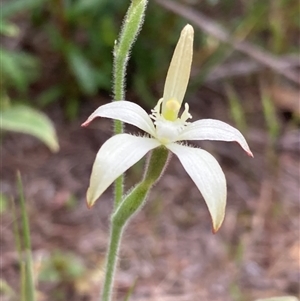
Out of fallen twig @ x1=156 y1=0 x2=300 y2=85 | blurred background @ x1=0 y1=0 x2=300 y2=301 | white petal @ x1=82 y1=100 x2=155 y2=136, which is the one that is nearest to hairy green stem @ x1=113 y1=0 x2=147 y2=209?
white petal @ x1=82 y1=100 x2=155 y2=136

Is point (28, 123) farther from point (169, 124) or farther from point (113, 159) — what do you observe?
point (113, 159)

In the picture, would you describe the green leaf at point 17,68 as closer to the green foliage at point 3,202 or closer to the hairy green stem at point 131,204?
the green foliage at point 3,202

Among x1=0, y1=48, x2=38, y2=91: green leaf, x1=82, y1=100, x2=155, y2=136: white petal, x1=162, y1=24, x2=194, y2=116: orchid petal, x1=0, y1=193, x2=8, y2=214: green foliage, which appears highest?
x1=0, y1=48, x2=38, y2=91: green leaf

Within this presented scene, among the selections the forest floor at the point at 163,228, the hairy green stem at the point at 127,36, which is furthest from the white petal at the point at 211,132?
the forest floor at the point at 163,228

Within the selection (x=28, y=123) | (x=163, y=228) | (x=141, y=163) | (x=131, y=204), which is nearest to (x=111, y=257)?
(x=131, y=204)

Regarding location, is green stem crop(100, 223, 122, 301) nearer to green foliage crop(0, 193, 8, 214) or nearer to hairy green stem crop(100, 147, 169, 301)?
hairy green stem crop(100, 147, 169, 301)
